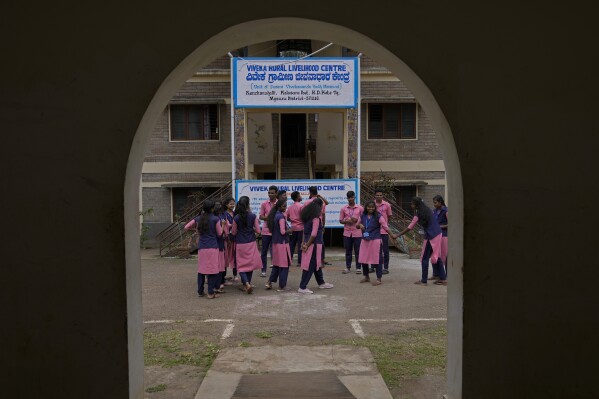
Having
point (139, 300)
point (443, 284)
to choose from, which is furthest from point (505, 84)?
point (443, 284)

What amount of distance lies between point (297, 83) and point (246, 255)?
22.2 ft

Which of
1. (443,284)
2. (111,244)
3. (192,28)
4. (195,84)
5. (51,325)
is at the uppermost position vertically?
(195,84)

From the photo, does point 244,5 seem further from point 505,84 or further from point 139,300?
point 139,300

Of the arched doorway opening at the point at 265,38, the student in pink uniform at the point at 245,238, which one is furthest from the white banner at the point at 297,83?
the arched doorway opening at the point at 265,38

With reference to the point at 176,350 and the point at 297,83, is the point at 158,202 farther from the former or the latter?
the point at 176,350

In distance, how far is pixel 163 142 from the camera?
1659cm

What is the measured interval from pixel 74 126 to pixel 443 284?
304 inches

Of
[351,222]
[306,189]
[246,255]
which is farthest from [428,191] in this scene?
[246,255]

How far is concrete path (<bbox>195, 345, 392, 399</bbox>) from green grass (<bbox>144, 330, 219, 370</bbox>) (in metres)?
0.18

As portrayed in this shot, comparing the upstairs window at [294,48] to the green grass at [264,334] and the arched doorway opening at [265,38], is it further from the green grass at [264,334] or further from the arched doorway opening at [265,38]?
the arched doorway opening at [265,38]

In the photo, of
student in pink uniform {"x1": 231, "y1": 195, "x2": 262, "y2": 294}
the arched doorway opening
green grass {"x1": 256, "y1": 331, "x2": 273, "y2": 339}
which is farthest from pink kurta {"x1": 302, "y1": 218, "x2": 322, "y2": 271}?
the arched doorway opening

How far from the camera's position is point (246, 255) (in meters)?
8.10

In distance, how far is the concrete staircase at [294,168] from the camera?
1711cm

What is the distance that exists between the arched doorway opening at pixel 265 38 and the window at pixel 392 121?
13.9 meters
